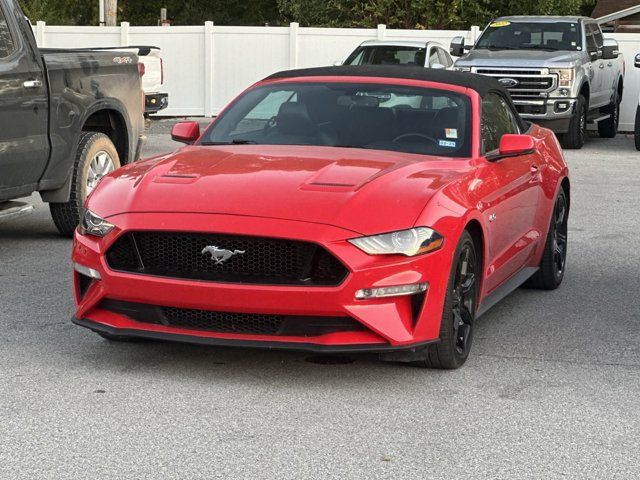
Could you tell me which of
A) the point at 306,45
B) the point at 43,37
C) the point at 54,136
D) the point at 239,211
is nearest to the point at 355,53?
the point at 306,45

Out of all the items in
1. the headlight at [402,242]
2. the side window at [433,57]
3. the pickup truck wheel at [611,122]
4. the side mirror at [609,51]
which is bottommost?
the pickup truck wheel at [611,122]

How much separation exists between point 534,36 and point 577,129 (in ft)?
5.92

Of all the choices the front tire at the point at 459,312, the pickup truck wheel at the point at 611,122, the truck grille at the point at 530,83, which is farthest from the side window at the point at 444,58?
the front tire at the point at 459,312

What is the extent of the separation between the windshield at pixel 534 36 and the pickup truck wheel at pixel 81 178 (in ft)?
40.2

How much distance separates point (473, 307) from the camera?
6773 mm

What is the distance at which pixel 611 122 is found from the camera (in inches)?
958

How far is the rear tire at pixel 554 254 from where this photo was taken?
343 inches

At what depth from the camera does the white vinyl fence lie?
2775 cm

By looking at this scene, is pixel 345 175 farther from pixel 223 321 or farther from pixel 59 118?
pixel 59 118

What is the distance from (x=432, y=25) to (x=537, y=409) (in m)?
33.3

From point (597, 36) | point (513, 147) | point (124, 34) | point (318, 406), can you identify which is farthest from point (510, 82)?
point (318, 406)

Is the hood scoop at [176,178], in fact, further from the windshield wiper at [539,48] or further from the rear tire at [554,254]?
the windshield wiper at [539,48]

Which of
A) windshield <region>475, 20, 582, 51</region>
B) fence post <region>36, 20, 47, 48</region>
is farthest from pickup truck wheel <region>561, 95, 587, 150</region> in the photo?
fence post <region>36, 20, 47, 48</region>

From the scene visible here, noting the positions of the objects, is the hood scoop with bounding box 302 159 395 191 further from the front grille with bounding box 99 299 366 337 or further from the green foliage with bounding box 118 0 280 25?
the green foliage with bounding box 118 0 280 25
